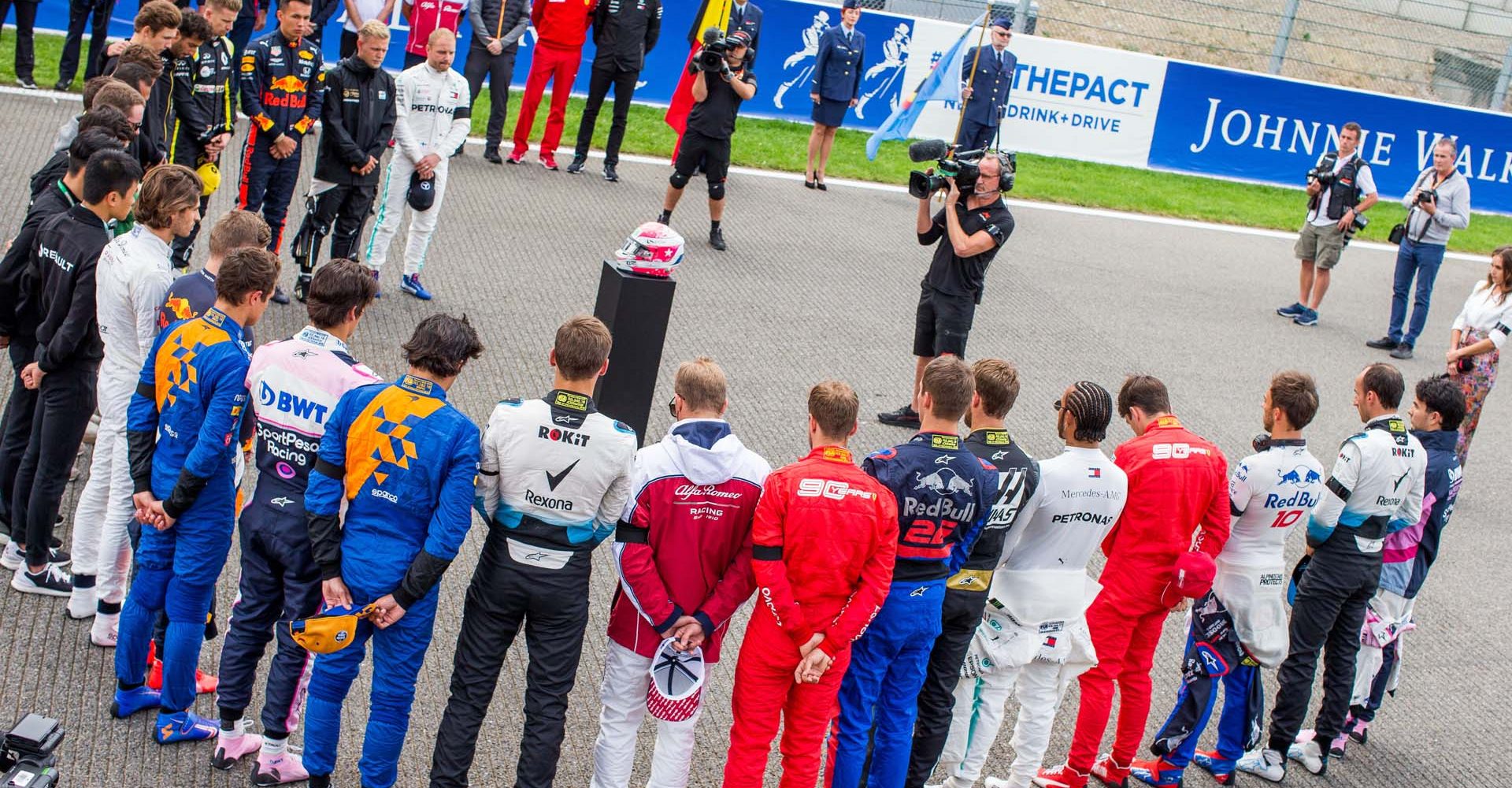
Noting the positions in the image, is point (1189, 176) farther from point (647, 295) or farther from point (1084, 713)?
point (1084, 713)

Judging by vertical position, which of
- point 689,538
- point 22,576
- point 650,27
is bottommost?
point 22,576

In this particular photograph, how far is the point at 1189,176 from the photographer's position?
17703 mm

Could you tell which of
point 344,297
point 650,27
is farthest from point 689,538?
point 650,27

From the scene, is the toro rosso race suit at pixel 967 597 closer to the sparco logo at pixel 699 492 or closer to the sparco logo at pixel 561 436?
the sparco logo at pixel 699 492

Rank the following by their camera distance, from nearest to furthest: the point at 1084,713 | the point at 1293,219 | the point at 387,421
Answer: the point at 387,421, the point at 1084,713, the point at 1293,219

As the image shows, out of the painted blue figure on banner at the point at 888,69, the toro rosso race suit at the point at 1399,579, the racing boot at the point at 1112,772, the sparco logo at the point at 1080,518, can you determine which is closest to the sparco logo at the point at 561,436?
the sparco logo at the point at 1080,518

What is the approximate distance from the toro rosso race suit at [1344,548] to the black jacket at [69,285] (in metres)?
5.21

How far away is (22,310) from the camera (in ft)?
18.2

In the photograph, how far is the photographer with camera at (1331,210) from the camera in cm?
1225

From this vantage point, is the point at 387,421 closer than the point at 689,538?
Yes

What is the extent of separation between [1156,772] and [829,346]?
16.1 feet

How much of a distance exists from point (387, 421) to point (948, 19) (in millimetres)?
13860

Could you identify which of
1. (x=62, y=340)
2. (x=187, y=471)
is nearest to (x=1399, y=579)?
(x=187, y=471)

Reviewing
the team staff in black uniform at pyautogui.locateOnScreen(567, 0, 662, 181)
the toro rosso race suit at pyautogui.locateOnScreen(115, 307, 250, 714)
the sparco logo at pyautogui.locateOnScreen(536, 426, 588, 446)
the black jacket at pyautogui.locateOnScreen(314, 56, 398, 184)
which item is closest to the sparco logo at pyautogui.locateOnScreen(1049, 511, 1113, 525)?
the sparco logo at pyautogui.locateOnScreen(536, 426, 588, 446)
